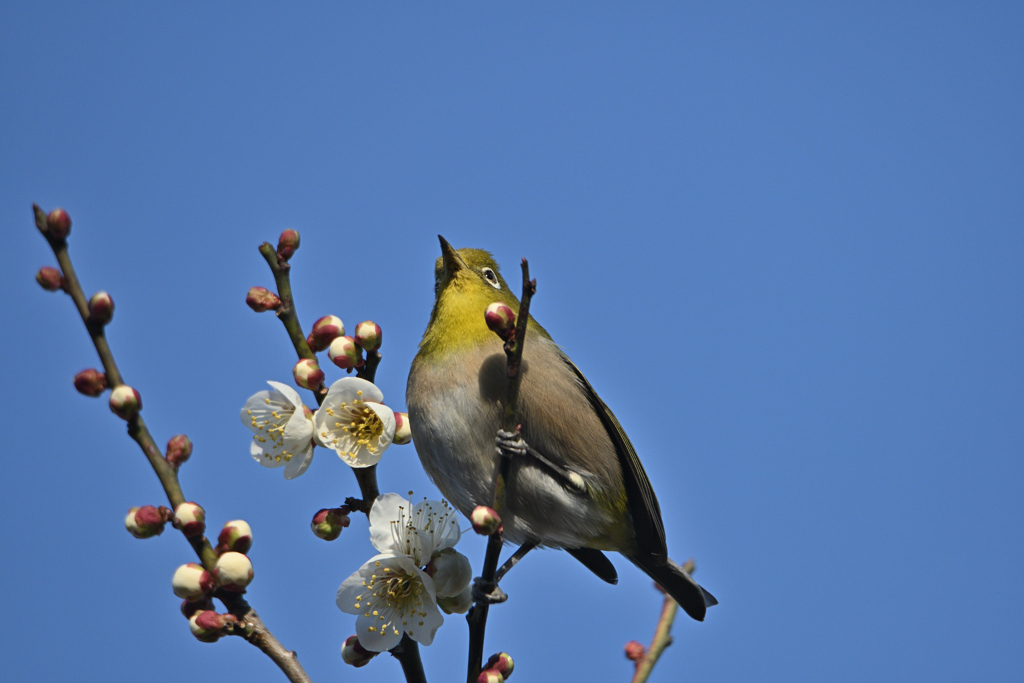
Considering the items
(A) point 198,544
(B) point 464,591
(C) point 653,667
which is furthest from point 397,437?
(C) point 653,667

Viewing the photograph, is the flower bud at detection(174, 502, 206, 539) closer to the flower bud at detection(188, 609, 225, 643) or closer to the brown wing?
the flower bud at detection(188, 609, 225, 643)

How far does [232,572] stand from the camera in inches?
96.1

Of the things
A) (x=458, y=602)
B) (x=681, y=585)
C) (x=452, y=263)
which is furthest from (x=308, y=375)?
(x=681, y=585)

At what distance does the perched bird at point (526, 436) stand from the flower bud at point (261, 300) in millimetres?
1471

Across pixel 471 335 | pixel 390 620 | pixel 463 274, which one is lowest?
pixel 390 620

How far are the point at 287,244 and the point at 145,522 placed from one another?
3.89ft

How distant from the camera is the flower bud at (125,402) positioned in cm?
238

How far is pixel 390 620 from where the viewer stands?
2.93 meters

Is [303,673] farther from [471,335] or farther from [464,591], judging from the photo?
[471,335]

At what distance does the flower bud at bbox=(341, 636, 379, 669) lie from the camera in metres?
3.02

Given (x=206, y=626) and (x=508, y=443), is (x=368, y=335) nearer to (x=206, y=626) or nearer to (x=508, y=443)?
(x=508, y=443)

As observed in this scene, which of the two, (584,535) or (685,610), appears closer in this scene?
(584,535)

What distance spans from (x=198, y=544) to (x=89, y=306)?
0.82 m

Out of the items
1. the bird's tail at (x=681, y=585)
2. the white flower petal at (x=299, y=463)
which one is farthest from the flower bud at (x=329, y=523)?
the bird's tail at (x=681, y=585)
